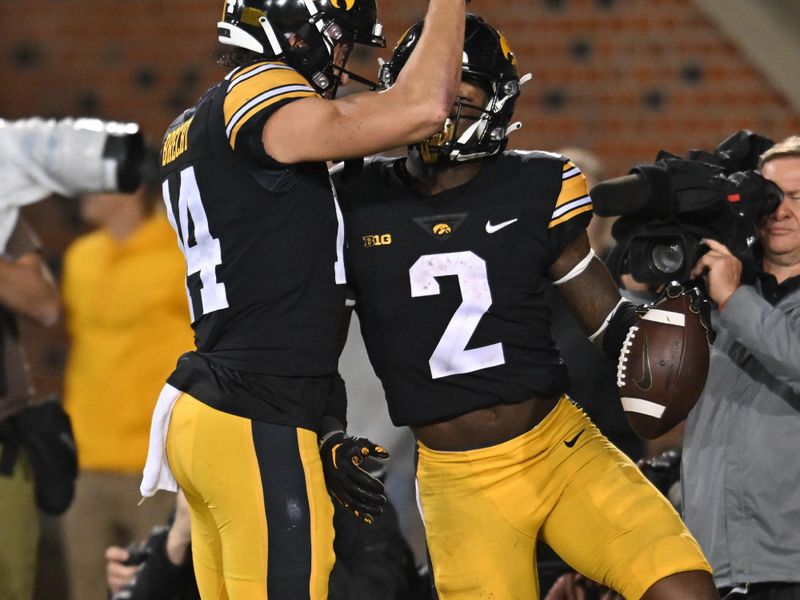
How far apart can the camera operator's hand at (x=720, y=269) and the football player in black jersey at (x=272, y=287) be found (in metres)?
0.79

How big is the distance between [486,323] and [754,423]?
68 centimetres

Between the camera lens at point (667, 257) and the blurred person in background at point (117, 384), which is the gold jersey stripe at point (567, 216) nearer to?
the camera lens at point (667, 257)

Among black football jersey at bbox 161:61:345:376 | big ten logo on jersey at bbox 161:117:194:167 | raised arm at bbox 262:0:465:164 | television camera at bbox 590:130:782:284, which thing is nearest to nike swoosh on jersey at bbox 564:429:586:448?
television camera at bbox 590:130:782:284

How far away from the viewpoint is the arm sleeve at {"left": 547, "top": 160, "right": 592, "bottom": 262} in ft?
8.95

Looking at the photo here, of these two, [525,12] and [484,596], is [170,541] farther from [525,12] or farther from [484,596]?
[525,12]

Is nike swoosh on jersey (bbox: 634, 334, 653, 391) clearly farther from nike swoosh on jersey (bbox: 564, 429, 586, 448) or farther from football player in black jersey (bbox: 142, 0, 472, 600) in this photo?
football player in black jersey (bbox: 142, 0, 472, 600)

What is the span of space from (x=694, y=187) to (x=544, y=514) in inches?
30.4

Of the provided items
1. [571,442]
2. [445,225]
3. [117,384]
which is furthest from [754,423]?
[117,384]

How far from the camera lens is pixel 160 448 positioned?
2502 mm

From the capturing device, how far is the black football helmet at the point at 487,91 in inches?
107

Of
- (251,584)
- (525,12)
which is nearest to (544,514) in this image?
(251,584)

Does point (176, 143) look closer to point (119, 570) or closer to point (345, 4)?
point (345, 4)

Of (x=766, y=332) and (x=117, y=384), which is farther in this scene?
(x=117, y=384)

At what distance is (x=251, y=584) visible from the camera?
7.82ft
